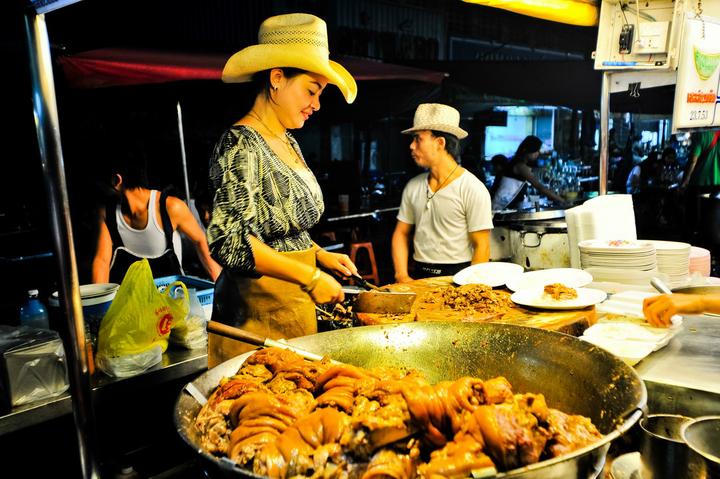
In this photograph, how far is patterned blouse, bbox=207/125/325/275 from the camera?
2.54 m

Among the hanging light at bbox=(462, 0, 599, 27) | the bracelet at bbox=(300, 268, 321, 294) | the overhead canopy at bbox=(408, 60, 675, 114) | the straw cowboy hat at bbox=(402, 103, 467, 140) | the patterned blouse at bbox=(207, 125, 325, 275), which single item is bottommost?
the bracelet at bbox=(300, 268, 321, 294)

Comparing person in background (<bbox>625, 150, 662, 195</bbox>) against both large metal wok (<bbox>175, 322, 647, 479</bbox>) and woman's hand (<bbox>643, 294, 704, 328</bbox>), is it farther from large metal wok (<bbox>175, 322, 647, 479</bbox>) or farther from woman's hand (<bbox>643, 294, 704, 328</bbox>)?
large metal wok (<bbox>175, 322, 647, 479</bbox>)

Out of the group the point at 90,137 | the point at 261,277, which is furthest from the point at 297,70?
the point at 90,137

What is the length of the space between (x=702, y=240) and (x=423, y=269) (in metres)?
6.12

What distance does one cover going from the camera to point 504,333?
190cm

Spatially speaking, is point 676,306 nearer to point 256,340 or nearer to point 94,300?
point 256,340

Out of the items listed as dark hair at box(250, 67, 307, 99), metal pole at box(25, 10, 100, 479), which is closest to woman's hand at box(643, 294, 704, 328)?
dark hair at box(250, 67, 307, 99)

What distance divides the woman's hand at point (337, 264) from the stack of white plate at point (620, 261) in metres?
1.53

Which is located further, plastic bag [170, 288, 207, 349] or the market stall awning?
the market stall awning

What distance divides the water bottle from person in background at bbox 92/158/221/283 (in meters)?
1.01

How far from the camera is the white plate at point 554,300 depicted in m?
2.76

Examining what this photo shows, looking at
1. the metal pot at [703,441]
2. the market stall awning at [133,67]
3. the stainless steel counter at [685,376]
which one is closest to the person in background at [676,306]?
the stainless steel counter at [685,376]

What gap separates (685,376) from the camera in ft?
6.56

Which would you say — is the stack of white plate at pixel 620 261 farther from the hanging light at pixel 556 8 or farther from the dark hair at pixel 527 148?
the dark hair at pixel 527 148
